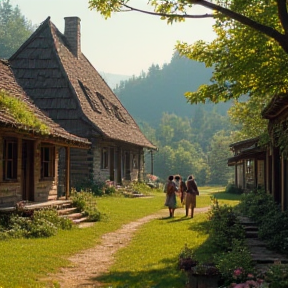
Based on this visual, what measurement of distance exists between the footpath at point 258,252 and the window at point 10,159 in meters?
7.40

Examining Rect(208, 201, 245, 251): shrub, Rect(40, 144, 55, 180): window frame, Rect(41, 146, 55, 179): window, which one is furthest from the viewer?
Rect(41, 146, 55, 179): window

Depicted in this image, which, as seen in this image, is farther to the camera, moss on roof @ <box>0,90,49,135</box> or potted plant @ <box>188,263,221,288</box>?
moss on roof @ <box>0,90,49,135</box>

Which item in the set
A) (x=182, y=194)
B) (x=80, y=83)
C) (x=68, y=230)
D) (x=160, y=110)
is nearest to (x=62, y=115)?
(x=80, y=83)

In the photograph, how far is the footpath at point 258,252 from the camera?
997cm

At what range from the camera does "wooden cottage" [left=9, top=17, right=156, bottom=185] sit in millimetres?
28469

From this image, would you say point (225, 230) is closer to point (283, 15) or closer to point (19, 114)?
point (283, 15)

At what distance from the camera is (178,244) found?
12922 mm

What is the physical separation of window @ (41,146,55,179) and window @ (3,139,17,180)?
8.24 feet

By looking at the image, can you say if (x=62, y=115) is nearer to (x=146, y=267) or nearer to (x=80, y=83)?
(x=80, y=83)

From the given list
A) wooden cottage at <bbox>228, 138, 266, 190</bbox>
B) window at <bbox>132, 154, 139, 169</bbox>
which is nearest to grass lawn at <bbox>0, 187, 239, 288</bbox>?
wooden cottage at <bbox>228, 138, 266, 190</bbox>

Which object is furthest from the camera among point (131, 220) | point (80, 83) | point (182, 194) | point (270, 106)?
point (80, 83)

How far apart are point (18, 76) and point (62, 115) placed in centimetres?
405

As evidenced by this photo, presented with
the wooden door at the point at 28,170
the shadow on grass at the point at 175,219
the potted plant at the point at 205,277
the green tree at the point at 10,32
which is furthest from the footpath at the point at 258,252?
the green tree at the point at 10,32

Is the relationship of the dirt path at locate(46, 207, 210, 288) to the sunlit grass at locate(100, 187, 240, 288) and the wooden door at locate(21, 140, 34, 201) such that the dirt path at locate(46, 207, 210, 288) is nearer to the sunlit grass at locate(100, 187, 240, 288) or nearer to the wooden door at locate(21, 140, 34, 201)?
the sunlit grass at locate(100, 187, 240, 288)
